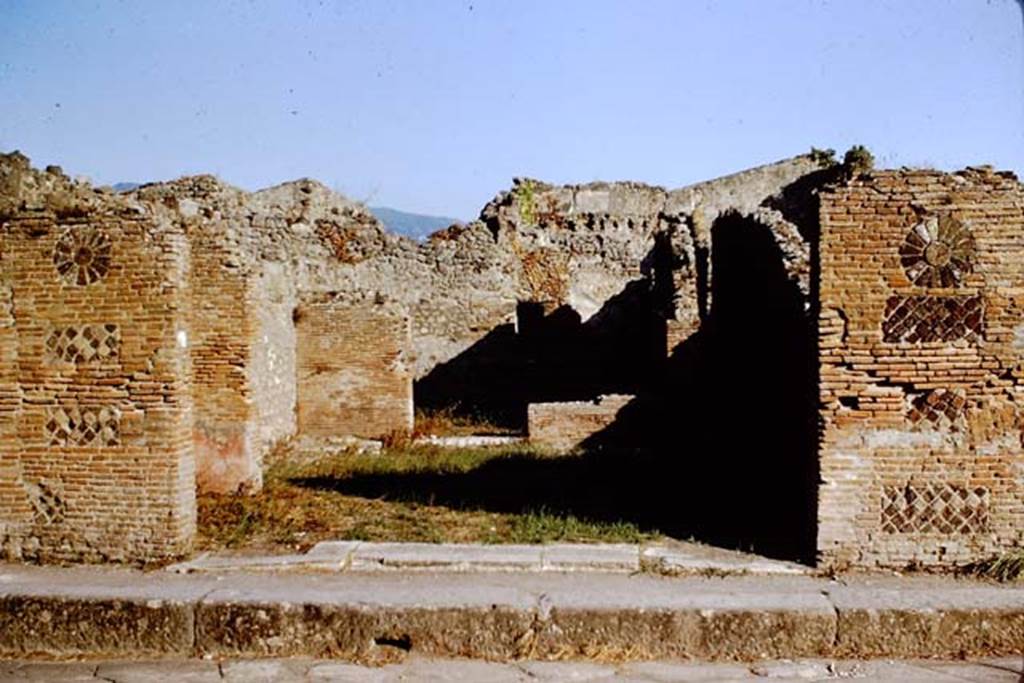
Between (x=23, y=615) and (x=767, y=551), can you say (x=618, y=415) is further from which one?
(x=23, y=615)

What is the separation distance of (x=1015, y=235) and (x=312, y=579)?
17.8 ft

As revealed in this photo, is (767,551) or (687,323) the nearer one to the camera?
(767,551)

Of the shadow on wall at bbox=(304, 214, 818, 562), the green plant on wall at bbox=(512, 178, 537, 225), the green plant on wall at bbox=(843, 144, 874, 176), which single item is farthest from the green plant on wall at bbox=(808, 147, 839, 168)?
the shadow on wall at bbox=(304, 214, 818, 562)

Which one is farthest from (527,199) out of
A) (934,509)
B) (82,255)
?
(934,509)

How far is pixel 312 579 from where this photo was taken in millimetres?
6043

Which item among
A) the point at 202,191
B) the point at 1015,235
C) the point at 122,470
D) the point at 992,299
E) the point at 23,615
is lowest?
the point at 23,615

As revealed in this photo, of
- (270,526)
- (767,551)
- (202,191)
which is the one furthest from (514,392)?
(767,551)

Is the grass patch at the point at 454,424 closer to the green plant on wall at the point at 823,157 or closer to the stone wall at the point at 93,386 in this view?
the stone wall at the point at 93,386

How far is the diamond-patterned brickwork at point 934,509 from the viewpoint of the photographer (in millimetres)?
5906

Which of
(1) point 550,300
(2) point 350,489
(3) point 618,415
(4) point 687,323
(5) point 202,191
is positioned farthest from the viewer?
(1) point 550,300

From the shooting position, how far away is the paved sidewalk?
4.99 m

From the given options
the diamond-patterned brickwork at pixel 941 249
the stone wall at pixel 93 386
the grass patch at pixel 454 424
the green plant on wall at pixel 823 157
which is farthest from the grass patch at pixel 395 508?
the green plant on wall at pixel 823 157

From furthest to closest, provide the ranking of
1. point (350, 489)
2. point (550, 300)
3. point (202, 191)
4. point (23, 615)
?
point (550, 300) < point (202, 191) < point (350, 489) < point (23, 615)

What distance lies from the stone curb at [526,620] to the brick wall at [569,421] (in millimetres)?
6035
